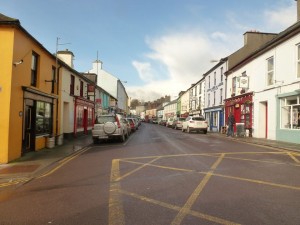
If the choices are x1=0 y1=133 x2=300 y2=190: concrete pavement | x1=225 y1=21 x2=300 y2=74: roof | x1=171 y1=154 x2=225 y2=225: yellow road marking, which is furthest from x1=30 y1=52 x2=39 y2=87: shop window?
x1=225 y1=21 x2=300 y2=74: roof

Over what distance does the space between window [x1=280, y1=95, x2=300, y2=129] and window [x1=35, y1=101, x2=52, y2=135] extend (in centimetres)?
1454

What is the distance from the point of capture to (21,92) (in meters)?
13.0

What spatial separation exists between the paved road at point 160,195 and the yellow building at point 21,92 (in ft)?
10.5

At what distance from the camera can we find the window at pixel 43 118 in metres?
15.7

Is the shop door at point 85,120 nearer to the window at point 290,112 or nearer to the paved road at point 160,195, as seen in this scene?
the window at point 290,112

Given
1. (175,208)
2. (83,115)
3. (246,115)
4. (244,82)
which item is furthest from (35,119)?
(246,115)

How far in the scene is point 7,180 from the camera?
344 inches

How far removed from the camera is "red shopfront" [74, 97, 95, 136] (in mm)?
25753

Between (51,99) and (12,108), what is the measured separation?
18.4 ft

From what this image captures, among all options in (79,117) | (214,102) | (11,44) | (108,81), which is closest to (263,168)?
(11,44)

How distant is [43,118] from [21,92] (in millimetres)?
3898

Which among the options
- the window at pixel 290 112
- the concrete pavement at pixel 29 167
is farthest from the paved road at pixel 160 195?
the window at pixel 290 112

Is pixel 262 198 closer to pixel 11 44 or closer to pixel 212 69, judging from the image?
pixel 11 44

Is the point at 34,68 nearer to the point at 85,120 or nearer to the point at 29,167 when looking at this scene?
the point at 29,167
